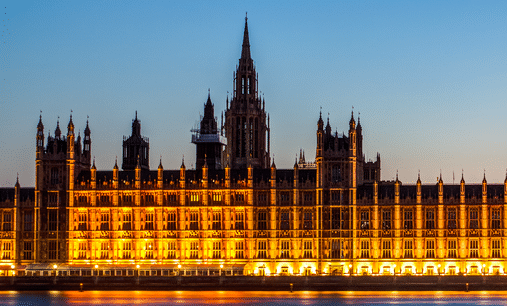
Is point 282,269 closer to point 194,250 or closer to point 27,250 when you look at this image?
point 194,250

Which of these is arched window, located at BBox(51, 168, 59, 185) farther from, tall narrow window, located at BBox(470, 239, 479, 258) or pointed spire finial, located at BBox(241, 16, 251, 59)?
tall narrow window, located at BBox(470, 239, 479, 258)

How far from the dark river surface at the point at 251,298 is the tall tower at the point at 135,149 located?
3366cm

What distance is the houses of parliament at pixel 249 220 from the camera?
169 meters

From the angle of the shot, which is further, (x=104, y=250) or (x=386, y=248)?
(x=104, y=250)

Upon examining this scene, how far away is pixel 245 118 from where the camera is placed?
196625 millimetres

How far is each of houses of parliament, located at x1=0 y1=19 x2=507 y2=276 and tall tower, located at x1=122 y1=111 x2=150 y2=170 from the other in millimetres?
14562

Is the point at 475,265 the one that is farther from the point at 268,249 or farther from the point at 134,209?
the point at 134,209

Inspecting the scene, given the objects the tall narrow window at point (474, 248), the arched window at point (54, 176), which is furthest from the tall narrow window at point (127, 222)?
the tall narrow window at point (474, 248)

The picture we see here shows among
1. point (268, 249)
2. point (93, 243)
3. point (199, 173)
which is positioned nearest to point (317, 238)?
point (268, 249)

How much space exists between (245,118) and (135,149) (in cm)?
1763

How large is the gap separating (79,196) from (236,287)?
27.5 m

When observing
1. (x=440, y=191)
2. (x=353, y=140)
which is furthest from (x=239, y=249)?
(x=440, y=191)

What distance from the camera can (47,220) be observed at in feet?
575

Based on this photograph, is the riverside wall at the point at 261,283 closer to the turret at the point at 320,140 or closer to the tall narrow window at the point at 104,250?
the tall narrow window at the point at 104,250
